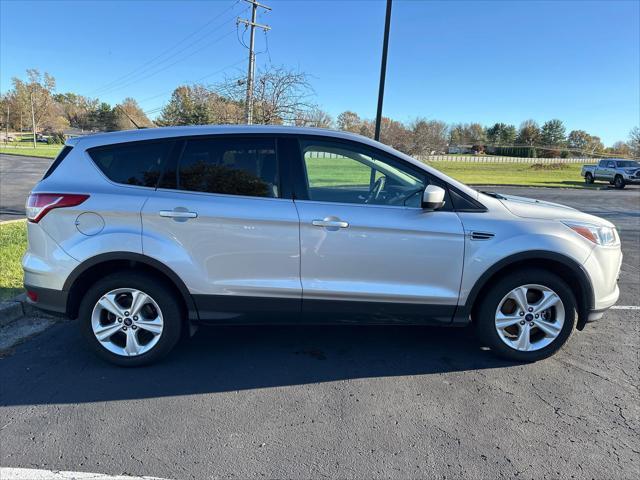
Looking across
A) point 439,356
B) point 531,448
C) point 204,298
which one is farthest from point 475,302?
point 204,298

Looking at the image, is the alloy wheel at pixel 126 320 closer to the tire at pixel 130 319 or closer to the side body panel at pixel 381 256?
the tire at pixel 130 319

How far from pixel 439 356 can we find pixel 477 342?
508 mm

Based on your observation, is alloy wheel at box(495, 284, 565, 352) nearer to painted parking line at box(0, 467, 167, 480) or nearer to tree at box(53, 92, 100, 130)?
painted parking line at box(0, 467, 167, 480)

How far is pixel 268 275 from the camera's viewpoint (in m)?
3.34

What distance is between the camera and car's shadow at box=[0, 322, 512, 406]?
10.3 ft

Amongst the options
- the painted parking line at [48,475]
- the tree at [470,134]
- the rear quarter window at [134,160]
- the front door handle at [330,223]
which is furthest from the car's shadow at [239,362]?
the tree at [470,134]

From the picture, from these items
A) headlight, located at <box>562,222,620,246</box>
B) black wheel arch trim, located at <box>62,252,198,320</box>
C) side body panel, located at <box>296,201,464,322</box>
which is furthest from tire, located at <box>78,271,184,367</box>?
headlight, located at <box>562,222,620,246</box>

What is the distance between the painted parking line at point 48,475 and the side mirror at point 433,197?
2413 millimetres

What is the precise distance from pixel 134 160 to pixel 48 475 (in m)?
2.14

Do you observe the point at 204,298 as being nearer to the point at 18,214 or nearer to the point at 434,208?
the point at 434,208

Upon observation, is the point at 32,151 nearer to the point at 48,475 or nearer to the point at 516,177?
the point at 516,177

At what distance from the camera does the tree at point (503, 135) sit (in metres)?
126

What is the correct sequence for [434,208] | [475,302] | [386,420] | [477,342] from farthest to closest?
[477,342] → [475,302] → [434,208] → [386,420]

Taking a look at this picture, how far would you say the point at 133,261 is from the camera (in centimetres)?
336
